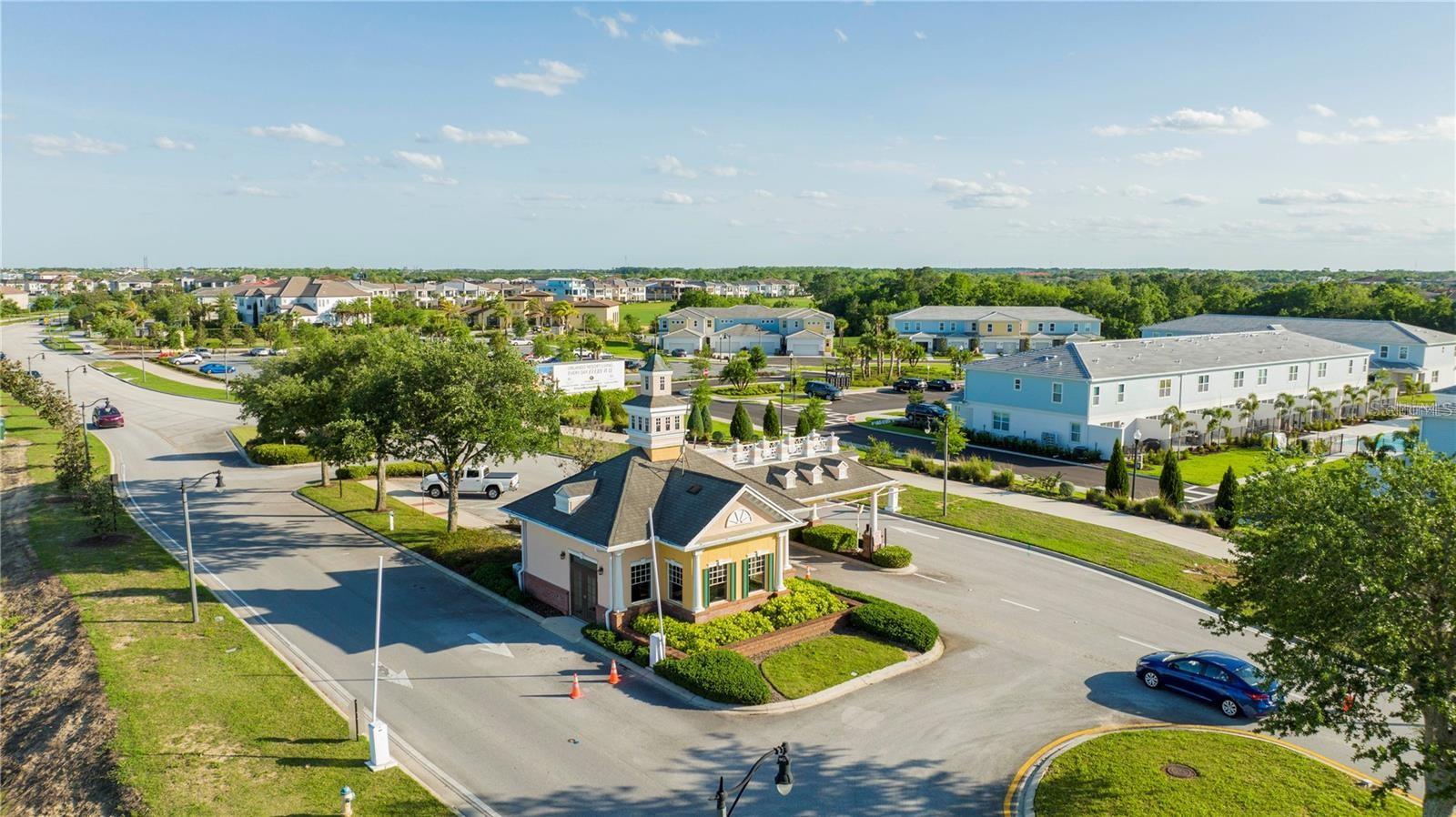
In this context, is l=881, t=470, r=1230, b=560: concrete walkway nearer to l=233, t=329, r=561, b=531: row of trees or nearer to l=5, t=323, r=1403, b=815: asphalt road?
l=5, t=323, r=1403, b=815: asphalt road

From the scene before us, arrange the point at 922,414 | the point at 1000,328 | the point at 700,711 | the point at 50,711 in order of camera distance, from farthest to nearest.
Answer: the point at 1000,328
the point at 922,414
the point at 50,711
the point at 700,711

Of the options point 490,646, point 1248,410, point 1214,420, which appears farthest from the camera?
point 1248,410

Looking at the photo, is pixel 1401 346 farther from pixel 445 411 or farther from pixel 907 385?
pixel 445 411

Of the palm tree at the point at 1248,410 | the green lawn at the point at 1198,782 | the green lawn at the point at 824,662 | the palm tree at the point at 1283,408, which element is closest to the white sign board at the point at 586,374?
the palm tree at the point at 1248,410

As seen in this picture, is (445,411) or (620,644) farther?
(445,411)

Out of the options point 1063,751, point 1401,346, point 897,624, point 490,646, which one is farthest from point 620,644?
point 1401,346

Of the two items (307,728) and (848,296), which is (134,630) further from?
(848,296)

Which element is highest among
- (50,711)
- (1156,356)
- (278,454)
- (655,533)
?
(1156,356)

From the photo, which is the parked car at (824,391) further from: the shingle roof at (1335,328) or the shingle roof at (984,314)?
the shingle roof at (984,314)
